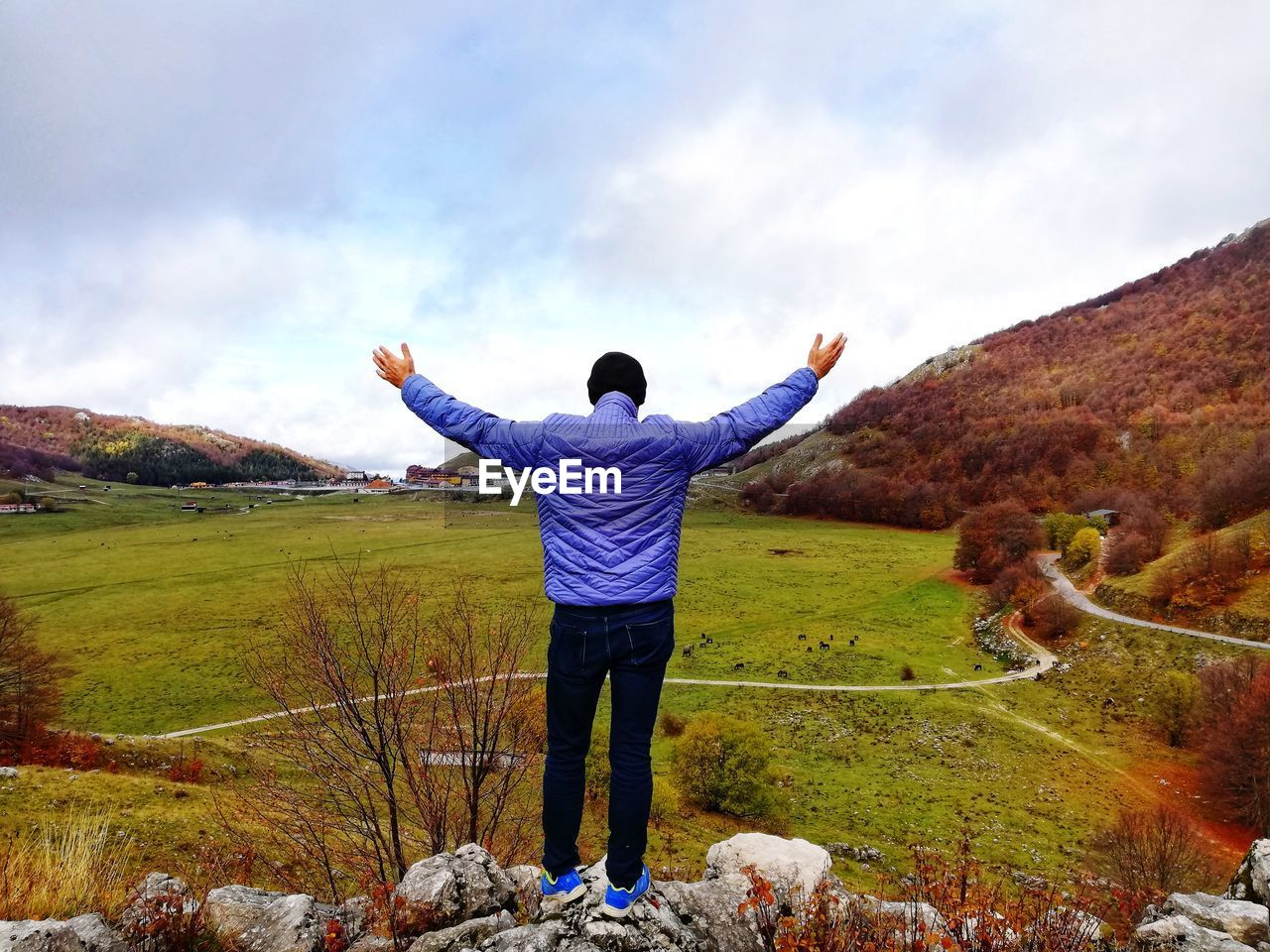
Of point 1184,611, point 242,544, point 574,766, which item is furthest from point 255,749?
point 242,544

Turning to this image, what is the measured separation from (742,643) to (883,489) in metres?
83.8

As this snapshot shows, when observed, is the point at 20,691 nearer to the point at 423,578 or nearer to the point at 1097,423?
the point at 423,578

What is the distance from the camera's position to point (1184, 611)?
1994 inches

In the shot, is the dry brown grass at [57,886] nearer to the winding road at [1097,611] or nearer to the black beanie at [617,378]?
the black beanie at [617,378]

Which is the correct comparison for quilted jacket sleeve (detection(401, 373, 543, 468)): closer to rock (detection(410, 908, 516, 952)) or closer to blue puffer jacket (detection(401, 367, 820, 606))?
blue puffer jacket (detection(401, 367, 820, 606))

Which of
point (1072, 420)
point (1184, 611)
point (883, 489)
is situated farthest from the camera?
point (1072, 420)

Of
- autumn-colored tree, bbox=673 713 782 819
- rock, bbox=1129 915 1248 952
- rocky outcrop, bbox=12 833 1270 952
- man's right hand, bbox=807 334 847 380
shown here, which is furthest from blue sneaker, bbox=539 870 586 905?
autumn-colored tree, bbox=673 713 782 819

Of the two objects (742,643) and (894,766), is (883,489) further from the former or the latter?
(894,766)

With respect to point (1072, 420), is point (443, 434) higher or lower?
lower

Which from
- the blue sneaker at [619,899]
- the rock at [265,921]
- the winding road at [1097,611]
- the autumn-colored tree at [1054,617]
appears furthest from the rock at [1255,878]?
the autumn-colored tree at [1054,617]

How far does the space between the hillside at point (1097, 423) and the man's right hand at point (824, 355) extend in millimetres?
88659

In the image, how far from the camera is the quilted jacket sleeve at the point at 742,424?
3.42 meters

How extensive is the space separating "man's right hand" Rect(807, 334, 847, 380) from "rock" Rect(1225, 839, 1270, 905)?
6.55 m

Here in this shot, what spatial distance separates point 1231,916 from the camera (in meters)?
4.85
